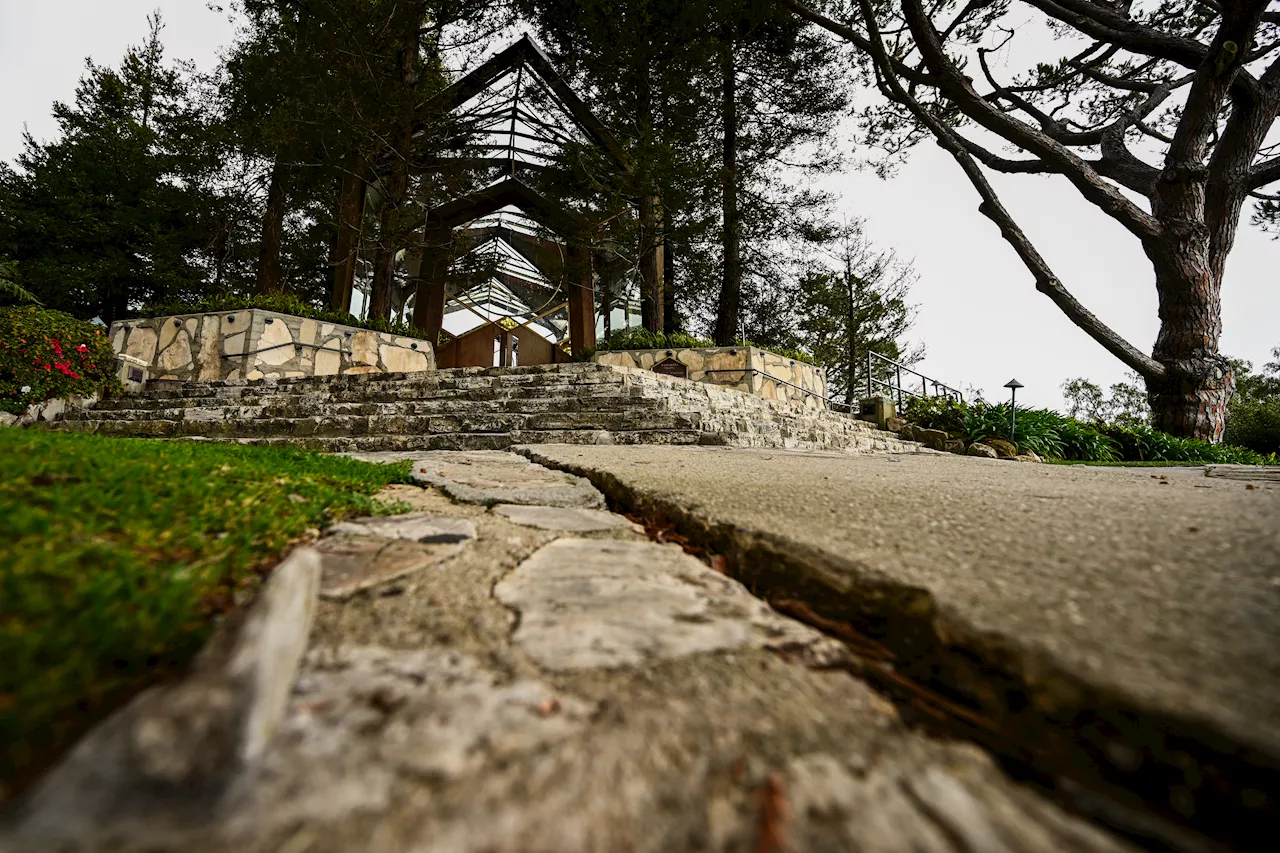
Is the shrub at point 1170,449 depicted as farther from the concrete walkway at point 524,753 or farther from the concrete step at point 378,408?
the concrete walkway at point 524,753

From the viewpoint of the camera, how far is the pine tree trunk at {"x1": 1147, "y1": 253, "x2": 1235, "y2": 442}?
875cm

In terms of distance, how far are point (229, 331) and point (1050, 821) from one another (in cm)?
1078

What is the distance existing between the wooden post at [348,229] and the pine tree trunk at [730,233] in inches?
308

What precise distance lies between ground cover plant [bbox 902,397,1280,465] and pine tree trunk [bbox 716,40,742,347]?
188 inches

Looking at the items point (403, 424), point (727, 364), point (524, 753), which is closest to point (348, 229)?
point (403, 424)

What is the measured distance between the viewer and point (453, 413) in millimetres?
4738

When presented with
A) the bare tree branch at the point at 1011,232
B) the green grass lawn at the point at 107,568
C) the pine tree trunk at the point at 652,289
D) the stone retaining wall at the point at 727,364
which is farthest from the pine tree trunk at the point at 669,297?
the green grass lawn at the point at 107,568

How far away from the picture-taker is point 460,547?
1112 millimetres

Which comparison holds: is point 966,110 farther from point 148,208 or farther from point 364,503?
point 148,208

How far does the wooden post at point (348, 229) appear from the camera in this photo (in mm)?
9609

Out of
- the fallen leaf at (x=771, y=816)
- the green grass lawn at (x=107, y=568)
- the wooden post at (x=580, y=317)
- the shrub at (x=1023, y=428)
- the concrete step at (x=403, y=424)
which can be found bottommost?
the fallen leaf at (x=771, y=816)

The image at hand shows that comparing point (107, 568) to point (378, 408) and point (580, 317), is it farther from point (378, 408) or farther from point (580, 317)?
point (580, 317)

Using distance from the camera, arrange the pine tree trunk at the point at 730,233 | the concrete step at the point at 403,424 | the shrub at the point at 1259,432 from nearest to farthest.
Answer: the concrete step at the point at 403,424, the pine tree trunk at the point at 730,233, the shrub at the point at 1259,432

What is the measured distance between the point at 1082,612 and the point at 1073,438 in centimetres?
1097
